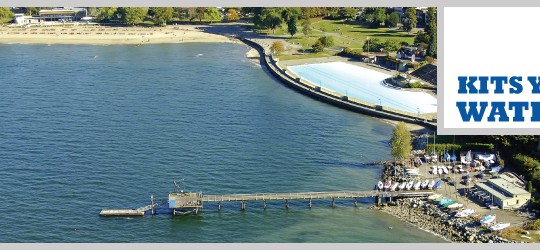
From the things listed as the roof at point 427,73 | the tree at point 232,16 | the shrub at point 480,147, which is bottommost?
the shrub at point 480,147

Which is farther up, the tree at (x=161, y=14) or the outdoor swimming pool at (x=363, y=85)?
the tree at (x=161, y=14)

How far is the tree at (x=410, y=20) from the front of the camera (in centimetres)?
8069

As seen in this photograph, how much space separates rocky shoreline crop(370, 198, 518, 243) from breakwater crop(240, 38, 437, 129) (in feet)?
42.2

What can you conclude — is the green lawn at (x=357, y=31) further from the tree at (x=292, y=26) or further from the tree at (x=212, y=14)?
the tree at (x=212, y=14)

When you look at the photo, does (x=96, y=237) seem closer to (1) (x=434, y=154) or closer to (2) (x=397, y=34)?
(1) (x=434, y=154)

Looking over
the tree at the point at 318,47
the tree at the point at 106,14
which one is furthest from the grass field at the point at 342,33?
the tree at the point at 106,14

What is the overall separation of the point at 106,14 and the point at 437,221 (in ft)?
245

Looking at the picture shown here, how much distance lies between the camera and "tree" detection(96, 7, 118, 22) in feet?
322

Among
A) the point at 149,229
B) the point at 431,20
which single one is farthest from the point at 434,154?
the point at 431,20

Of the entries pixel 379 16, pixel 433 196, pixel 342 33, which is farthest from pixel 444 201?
pixel 379 16

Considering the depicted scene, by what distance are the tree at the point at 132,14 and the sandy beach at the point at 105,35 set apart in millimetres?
1866

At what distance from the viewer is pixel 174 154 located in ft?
140

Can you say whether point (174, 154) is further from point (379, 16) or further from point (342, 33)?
point (379, 16)

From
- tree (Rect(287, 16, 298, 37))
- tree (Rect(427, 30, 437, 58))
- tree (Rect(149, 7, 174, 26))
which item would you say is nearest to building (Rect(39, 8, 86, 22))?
tree (Rect(149, 7, 174, 26))
